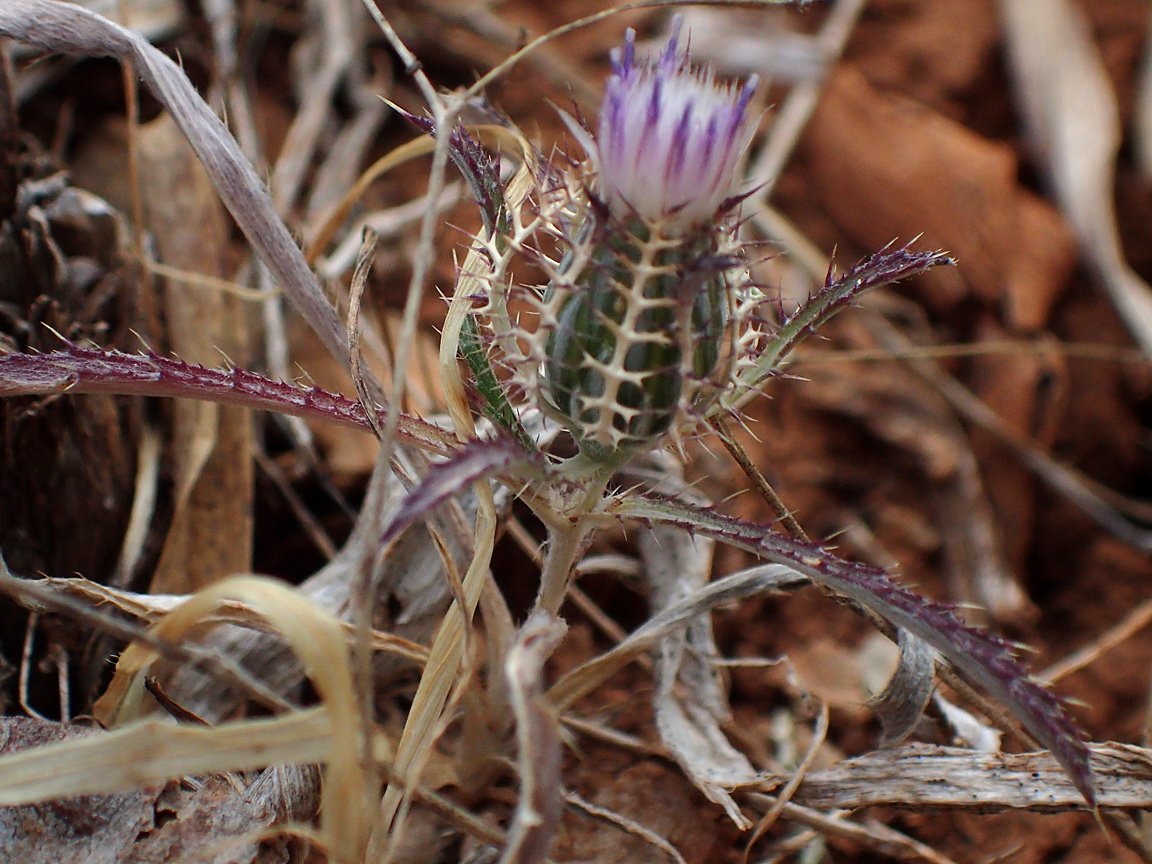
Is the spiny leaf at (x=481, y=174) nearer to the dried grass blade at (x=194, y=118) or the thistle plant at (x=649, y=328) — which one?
the thistle plant at (x=649, y=328)

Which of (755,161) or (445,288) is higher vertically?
(755,161)

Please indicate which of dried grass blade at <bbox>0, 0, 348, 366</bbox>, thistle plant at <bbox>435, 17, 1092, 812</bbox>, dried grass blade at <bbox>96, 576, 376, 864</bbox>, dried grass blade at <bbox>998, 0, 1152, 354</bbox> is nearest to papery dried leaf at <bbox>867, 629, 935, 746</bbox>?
thistle plant at <bbox>435, 17, 1092, 812</bbox>

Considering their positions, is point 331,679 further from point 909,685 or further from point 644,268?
point 909,685

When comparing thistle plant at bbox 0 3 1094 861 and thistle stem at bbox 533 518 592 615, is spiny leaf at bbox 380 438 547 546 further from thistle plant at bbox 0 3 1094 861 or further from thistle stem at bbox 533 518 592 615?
thistle stem at bbox 533 518 592 615

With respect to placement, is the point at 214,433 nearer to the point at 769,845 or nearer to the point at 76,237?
the point at 76,237

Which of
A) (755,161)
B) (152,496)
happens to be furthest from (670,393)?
(755,161)
